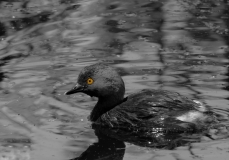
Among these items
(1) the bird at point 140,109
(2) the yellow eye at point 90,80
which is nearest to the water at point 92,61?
(1) the bird at point 140,109

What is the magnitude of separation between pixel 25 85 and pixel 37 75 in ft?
1.59

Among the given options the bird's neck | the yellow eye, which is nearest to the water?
the bird's neck

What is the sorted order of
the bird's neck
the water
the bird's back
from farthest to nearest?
1. the bird's neck
2. the bird's back
3. the water

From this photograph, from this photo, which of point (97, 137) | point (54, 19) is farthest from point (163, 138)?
point (54, 19)

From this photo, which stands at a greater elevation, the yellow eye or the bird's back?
the yellow eye

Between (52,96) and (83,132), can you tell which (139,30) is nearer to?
(52,96)

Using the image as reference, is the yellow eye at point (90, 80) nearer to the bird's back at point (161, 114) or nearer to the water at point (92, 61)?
the water at point (92, 61)

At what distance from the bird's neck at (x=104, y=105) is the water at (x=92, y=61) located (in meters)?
0.14

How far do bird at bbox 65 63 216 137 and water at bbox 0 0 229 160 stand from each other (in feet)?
1.04

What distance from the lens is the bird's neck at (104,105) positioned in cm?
853

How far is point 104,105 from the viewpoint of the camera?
339 inches

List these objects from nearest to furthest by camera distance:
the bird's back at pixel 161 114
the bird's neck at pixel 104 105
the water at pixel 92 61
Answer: the water at pixel 92 61
the bird's back at pixel 161 114
the bird's neck at pixel 104 105

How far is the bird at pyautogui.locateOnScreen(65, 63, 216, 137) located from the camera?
26.0 feet

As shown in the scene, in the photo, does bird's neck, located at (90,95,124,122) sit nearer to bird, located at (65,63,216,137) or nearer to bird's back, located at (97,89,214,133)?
bird, located at (65,63,216,137)
